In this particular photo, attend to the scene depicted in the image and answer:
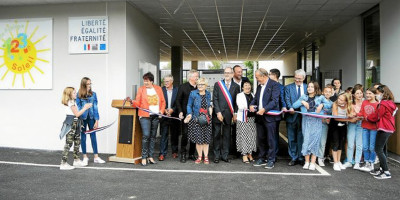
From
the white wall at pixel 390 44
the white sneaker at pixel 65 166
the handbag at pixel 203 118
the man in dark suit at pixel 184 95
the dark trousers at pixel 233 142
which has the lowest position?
the white sneaker at pixel 65 166

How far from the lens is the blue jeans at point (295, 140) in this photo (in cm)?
659

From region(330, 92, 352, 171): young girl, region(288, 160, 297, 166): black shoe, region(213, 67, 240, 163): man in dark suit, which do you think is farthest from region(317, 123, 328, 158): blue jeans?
region(213, 67, 240, 163): man in dark suit

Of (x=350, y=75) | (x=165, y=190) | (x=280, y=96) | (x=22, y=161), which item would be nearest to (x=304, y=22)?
(x=350, y=75)

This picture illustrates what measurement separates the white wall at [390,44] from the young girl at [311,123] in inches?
90.3

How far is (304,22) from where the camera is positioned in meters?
10.8

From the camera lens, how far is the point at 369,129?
591 cm

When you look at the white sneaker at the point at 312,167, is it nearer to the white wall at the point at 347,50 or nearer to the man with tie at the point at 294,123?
the man with tie at the point at 294,123


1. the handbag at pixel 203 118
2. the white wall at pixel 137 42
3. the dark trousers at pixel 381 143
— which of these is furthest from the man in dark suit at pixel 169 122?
the dark trousers at pixel 381 143

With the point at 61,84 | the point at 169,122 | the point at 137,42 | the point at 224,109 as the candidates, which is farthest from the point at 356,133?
the point at 61,84

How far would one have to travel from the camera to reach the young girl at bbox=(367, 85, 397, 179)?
5.44m

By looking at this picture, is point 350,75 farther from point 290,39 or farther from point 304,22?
point 290,39

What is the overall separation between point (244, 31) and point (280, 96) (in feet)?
21.4

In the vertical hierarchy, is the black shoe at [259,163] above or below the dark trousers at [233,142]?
below

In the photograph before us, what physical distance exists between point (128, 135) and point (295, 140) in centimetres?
327
